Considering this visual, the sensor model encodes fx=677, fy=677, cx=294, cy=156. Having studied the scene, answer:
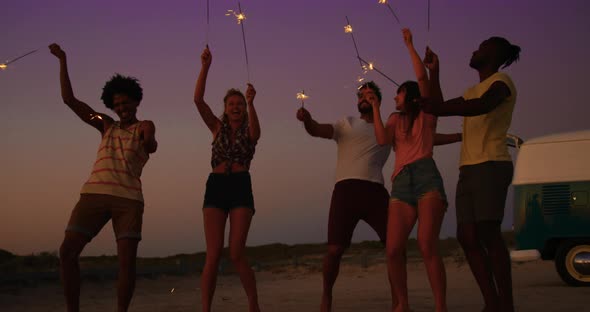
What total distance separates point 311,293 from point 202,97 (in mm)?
6940

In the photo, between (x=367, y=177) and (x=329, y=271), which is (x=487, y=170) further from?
(x=329, y=271)

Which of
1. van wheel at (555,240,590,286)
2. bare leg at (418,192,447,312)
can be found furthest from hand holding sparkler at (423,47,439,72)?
van wheel at (555,240,590,286)

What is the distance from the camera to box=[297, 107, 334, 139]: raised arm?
269 inches

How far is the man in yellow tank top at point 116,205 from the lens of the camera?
19.7ft

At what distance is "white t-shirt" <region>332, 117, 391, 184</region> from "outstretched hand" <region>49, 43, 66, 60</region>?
2.83 m

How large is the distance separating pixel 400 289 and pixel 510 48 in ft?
7.68

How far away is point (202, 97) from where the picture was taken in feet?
22.0

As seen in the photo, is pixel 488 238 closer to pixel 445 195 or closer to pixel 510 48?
pixel 445 195

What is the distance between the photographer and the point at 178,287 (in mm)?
18031

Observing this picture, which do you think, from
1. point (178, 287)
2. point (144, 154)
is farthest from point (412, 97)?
point (178, 287)

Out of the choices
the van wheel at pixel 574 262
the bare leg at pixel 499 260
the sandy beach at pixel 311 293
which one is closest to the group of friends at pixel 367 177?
the bare leg at pixel 499 260

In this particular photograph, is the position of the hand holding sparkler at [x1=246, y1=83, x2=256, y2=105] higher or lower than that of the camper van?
higher

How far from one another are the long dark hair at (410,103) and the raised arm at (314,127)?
90cm

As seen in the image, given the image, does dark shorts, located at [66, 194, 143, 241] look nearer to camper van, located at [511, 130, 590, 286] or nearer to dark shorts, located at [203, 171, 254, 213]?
dark shorts, located at [203, 171, 254, 213]
